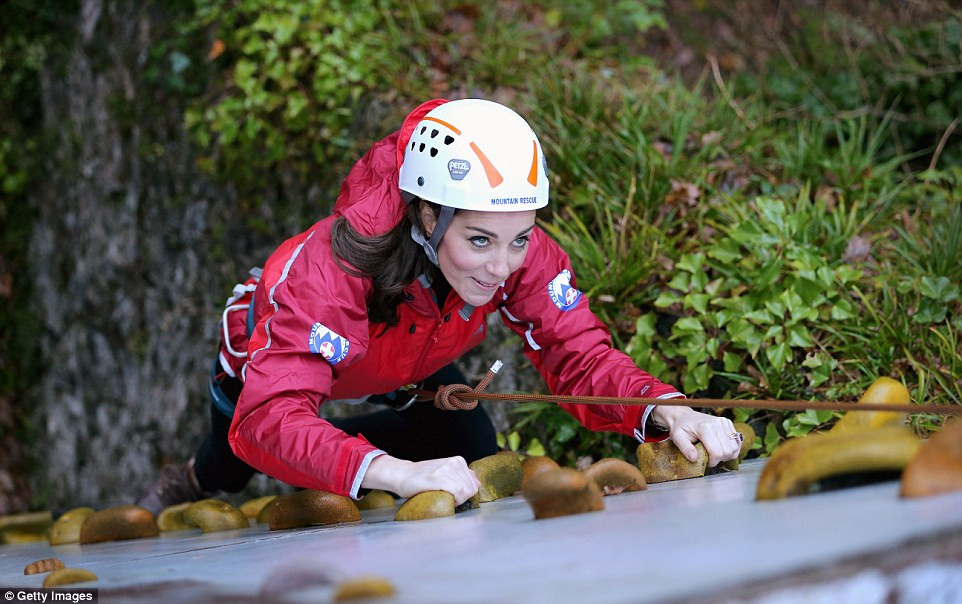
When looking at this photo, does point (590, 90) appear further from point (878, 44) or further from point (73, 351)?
point (73, 351)

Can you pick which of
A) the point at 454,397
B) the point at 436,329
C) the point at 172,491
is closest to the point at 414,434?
the point at 454,397

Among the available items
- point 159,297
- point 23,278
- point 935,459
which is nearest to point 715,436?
point 935,459

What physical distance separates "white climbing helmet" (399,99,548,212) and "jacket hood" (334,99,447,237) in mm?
55

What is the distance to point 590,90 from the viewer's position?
16.5 ft

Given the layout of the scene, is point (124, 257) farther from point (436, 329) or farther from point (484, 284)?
point (484, 284)

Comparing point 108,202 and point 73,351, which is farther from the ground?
point 108,202

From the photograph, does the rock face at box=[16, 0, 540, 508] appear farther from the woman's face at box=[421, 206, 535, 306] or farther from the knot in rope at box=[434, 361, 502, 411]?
the woman's face at box=[421, 206, 535, 306]

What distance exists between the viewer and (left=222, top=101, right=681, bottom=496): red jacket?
2.56 metres

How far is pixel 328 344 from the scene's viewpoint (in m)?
2.64

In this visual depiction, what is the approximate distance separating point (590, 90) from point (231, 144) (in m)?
2.20

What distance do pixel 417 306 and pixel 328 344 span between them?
0.37 metres

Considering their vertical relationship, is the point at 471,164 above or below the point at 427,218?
above

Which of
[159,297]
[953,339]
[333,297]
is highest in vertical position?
[333,297]

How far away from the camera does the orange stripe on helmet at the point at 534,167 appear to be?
2740 mm
